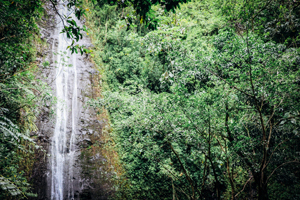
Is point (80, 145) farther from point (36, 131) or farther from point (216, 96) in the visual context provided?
point (216, 96)

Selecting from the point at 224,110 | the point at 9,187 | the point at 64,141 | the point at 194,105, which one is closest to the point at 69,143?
the point at 64,141

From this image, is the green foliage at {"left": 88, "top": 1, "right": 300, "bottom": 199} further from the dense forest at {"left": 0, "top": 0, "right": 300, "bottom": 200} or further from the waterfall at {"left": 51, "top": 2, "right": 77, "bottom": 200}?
the waterfall at {"left": 51, "top": 2, "right": 77, "bottom": 200}

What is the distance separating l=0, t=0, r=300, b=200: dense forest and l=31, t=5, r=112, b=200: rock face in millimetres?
479

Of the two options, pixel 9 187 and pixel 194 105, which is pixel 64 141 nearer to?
pixel 9 187

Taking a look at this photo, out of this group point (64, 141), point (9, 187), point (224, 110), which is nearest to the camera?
point (9, 187)

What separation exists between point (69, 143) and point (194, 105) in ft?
22.7

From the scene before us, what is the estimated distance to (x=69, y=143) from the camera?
26.0 ft

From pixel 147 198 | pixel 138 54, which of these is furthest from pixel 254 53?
pixel 138 54

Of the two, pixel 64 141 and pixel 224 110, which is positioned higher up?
pixel 64 141

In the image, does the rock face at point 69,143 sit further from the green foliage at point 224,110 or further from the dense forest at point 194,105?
the green foliage at point 224,110

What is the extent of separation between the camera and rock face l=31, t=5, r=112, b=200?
22.0ft

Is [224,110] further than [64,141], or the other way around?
[64,141]

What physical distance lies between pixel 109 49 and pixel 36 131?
23.8 ft

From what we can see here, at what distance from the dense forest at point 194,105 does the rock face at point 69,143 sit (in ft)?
1.57
